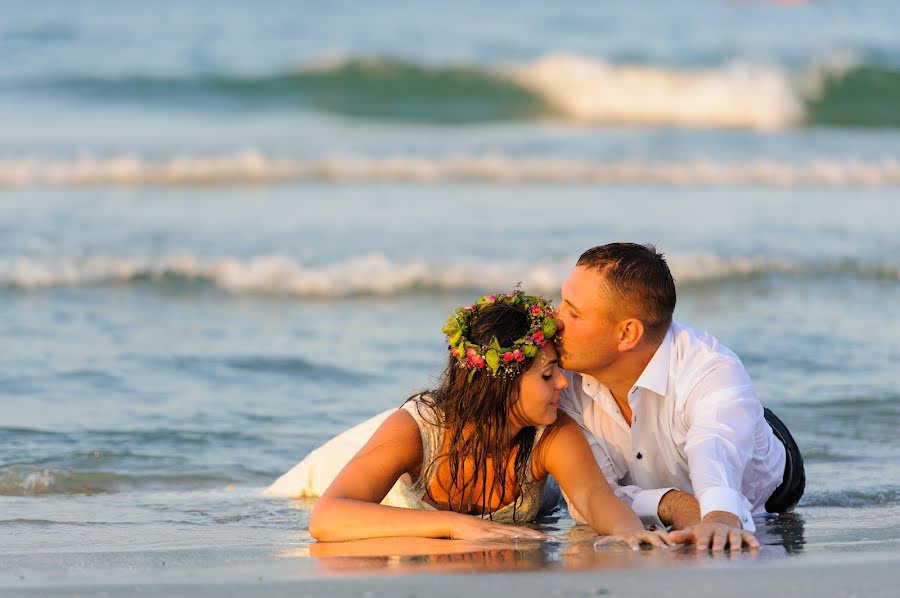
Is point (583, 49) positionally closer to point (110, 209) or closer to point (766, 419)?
point (110, 209)

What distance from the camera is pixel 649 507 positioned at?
4508 millimetres

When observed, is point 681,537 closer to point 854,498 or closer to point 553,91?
point 854,498

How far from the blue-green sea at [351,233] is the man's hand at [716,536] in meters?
0.13

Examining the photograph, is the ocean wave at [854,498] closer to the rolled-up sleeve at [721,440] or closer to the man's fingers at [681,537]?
the rolled-up sleeve at [721,440]

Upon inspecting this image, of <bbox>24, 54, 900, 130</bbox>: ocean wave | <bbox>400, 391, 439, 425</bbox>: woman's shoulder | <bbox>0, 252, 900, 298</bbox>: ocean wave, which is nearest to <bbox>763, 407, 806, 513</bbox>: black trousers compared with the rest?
<bbox>400, 391, 439, 425</bbox>: woman's shoulder

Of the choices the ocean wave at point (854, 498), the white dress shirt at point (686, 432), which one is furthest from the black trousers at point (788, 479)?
the ocean wave at point (854, 498)

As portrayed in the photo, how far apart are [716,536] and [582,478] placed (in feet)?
2.04

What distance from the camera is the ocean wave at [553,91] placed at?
21.2m

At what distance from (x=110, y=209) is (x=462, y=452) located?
9.34 m

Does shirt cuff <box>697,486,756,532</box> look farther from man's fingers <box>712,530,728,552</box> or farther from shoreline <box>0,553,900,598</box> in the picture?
shoreline <box>0,553,900,598</box>

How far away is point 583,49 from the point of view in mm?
24844

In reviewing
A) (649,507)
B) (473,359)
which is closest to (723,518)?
(649,507)

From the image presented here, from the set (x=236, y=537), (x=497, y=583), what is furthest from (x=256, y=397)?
(x=497, y=583)

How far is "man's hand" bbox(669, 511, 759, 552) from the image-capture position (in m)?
3.92
